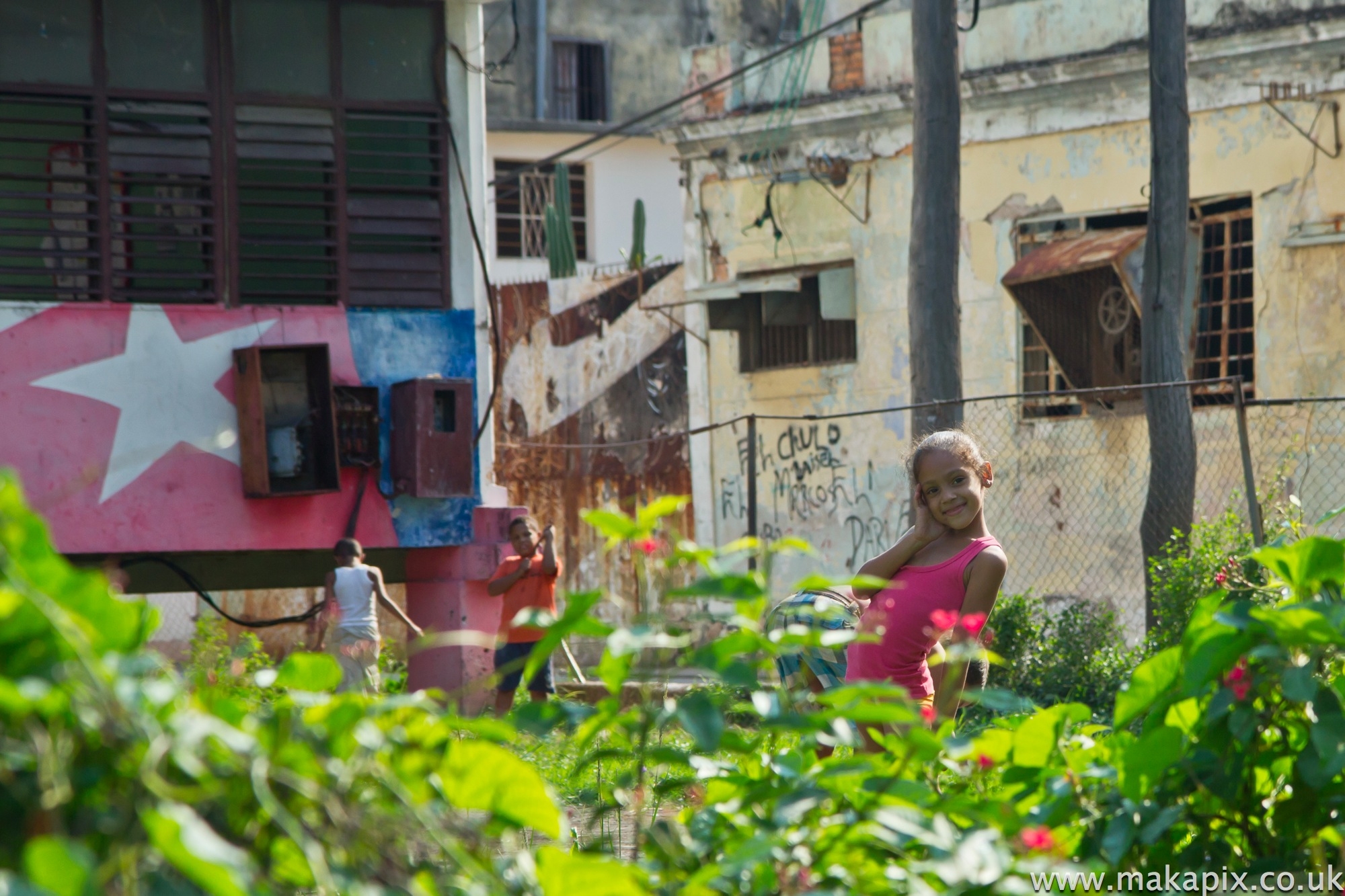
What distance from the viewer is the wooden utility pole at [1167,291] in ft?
37.1

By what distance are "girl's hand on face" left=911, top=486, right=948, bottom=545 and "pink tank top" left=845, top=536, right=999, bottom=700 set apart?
0.35ft

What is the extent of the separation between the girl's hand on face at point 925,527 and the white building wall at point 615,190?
22.7 metres

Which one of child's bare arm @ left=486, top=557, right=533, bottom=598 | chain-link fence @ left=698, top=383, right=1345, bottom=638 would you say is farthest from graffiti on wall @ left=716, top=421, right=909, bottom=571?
child's bare arm @ left=486, top=557, right=533, bottom=598

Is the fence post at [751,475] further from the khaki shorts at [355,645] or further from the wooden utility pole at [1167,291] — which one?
the wooden utility pole at [1167,291]

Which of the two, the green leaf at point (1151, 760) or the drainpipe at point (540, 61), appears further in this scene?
the drainpipe at point (540, 61)

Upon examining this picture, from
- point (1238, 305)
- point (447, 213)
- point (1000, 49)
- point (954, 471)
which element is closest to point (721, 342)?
point (1000, 49)

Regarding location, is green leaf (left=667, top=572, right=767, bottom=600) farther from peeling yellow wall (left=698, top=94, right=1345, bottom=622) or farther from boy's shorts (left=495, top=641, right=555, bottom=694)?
peeling yellow wall (left=698, top=94, right=1345, bottom=622)

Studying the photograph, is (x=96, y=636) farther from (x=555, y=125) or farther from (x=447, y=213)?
(x=555, y=125)

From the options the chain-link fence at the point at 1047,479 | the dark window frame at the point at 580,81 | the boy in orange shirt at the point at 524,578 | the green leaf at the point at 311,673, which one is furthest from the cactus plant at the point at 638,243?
the green leaf at the point at 311,673

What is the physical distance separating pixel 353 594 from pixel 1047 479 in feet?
25.7

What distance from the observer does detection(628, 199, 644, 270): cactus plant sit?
21.1m

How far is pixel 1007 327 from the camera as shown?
15703mm

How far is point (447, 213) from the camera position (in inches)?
411

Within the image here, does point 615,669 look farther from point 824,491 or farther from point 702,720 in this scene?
point 824,491
